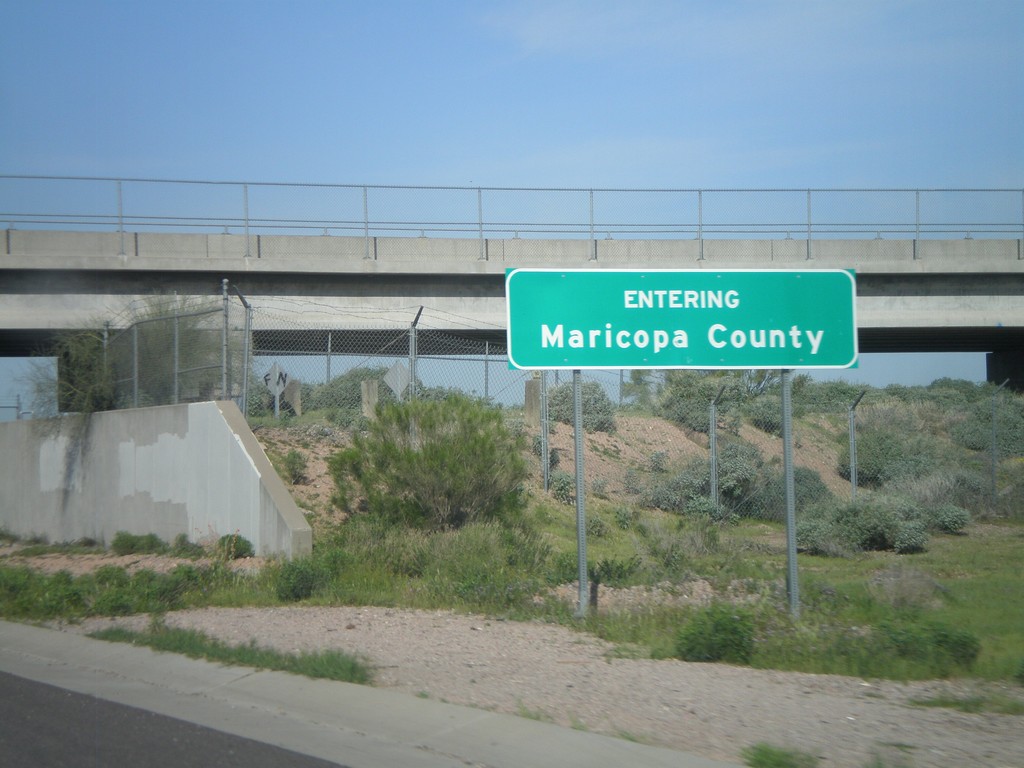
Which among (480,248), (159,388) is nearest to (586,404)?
(480,248)

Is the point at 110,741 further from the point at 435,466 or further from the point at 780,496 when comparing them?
the point at 780,496

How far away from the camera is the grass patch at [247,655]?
7.66 m

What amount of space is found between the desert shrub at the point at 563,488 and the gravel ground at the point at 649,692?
1058cm

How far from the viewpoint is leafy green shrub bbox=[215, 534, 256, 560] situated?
1422 cm

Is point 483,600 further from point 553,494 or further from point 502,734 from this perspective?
point 553,494

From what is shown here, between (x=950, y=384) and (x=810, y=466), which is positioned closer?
(x=810, y=466)

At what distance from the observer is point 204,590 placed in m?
11.6

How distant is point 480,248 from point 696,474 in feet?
39.6

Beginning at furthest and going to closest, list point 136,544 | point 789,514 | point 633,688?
point 136,544
point 789,514
point 633,688

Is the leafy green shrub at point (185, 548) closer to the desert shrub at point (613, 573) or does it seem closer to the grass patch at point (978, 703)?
the desert shrub at point (613, 573)

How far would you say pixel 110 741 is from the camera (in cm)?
635

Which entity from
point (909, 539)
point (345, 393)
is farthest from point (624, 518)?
point (345, 393)

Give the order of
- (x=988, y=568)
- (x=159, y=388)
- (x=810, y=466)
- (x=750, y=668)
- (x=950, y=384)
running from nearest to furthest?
(x=750, y=668)
(x=988, y=568)
(x=159, y=388)
(x=810, y=466)
(x=950, y=384)

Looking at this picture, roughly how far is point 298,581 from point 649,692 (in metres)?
5.50
